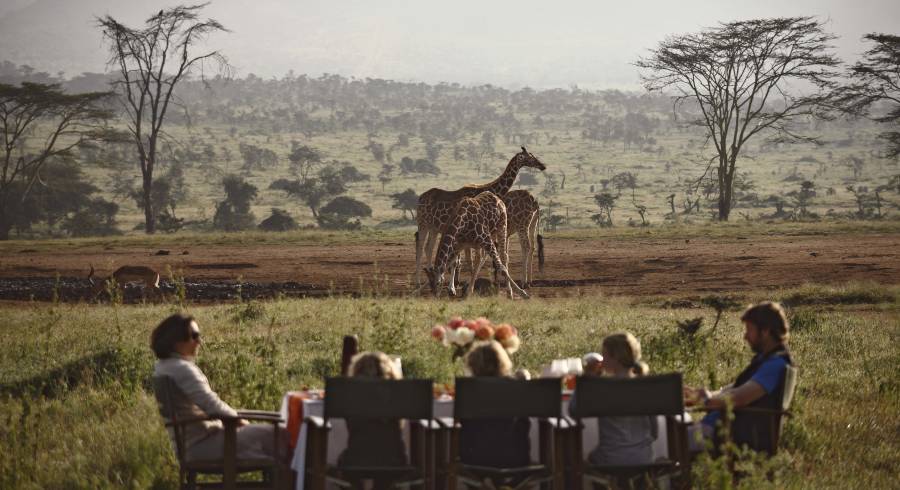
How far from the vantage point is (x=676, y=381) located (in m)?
6.42

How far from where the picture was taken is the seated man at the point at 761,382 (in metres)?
6.91

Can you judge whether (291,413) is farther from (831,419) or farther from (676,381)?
(831,419)

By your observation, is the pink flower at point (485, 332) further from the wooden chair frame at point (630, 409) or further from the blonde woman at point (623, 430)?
the wooden chair frame at point (630, 409)

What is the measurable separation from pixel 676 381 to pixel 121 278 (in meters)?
13.3

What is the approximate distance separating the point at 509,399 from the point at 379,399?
2.32 ft

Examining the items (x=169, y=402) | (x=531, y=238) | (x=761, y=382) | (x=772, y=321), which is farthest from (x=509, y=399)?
(x=531, y=238)

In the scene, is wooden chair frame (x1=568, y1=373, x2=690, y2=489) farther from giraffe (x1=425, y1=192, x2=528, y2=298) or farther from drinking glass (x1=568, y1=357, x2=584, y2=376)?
giraffe (x1=425, y1=192, x2=528, y2=298)

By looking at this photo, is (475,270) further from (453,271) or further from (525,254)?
(525,254)

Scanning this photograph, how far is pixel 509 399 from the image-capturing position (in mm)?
6316

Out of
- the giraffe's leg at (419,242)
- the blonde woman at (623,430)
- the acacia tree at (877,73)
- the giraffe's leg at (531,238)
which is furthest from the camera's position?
the acacia tree at (877,73)

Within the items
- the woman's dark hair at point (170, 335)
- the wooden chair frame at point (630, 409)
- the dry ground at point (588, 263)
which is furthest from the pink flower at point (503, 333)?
the dry ground at point (588, 263)

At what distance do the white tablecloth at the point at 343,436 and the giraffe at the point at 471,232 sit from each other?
10.2 meters

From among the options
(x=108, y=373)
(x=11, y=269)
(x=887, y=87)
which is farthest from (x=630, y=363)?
(x=887, y=87)

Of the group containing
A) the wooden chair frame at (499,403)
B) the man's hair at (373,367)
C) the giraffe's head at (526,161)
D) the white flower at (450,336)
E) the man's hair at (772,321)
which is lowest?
the wooden chair frame at (499,403)
